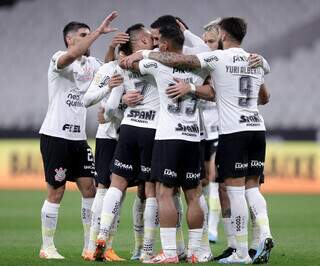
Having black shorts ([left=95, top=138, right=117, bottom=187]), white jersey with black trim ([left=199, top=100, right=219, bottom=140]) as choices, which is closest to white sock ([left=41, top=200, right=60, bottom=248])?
black shorts ([left=95, top=138, right=117, bottom=187])

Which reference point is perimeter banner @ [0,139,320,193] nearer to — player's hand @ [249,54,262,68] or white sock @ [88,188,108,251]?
white sock @ [88,188,108,251]

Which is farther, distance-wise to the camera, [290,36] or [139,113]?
[290,36]

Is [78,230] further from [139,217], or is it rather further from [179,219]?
[179,219]

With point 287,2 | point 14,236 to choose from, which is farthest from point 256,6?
point 14,236

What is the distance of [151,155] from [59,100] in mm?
1272

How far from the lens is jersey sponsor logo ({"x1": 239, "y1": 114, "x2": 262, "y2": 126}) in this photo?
862 cm

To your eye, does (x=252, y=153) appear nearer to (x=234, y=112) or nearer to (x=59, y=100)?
(x=234, y=112)

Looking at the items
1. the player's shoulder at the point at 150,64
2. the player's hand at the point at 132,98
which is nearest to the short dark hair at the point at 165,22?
the player's shoulder at the point at 150,64

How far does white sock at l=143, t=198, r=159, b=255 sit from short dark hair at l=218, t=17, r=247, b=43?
1.81m

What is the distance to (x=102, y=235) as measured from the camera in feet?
28.0

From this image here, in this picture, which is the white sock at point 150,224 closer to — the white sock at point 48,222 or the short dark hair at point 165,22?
the white sock at point 48,222

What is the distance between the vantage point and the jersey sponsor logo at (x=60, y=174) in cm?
932

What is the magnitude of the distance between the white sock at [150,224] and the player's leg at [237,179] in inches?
30.0

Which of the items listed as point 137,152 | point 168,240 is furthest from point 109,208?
point 168,240
